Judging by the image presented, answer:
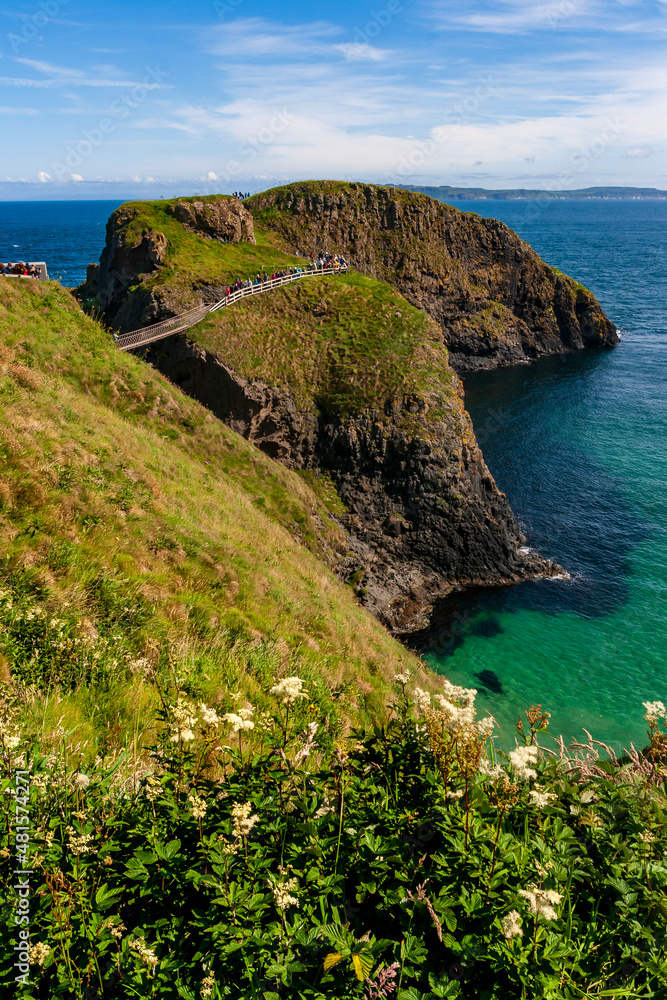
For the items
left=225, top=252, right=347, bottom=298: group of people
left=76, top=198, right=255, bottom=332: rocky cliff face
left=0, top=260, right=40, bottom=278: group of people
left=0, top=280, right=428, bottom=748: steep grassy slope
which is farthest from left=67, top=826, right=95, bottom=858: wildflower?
left=225, top=252, right=347, bottom=298: group of people

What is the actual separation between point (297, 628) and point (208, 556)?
2775 millimetres

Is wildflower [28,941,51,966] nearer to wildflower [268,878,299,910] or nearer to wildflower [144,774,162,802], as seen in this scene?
wildflower [144,774,162,802]

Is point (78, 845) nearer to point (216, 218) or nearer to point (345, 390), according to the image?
point (345, 390)

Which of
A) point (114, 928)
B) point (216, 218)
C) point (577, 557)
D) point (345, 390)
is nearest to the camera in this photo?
point (114, 928)

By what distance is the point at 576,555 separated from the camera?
39.6 metres

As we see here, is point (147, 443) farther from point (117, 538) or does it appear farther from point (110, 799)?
point (110, 799)

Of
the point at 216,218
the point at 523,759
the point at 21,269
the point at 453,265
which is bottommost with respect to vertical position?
the point at 523,759

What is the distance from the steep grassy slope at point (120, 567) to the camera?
6.84m

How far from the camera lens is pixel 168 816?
3799 millimetres

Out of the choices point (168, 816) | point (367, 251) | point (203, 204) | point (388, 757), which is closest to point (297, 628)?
point (388, 757)

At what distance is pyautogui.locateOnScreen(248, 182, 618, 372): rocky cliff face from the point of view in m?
74.6

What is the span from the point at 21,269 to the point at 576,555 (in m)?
38.9

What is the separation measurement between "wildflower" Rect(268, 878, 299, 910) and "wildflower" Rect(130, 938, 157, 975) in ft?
2.22

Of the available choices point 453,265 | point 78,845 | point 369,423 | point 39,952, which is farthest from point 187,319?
point 453,265
